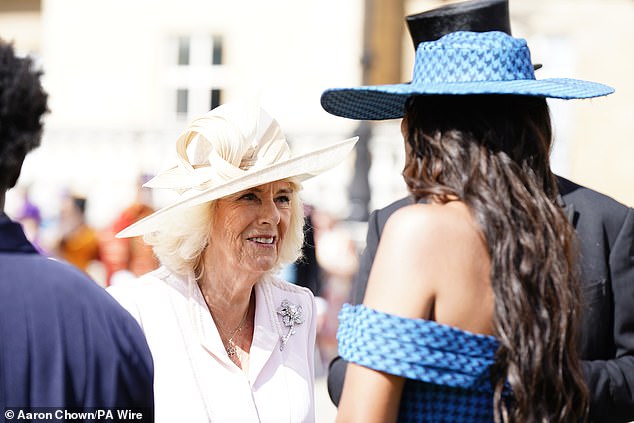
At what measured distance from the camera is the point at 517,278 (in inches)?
84.7

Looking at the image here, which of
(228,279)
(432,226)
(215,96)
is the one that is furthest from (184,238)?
(215,96)

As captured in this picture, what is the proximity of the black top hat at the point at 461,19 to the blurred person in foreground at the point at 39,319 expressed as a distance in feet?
3.88

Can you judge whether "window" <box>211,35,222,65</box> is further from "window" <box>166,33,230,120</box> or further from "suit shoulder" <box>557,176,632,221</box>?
"suit shoulder" <box>557,176,632,221</box>

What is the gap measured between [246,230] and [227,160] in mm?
247

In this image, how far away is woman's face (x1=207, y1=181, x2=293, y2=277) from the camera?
11.2 ft

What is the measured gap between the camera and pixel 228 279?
3430mm

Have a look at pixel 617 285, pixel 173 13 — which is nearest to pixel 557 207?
pixel 617 285

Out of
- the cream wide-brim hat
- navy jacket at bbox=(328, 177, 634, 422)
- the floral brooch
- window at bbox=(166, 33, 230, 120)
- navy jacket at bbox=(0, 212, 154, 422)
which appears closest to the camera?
navy jacket at bbox=(0, 212, 154, 422)

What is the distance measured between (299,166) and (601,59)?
1370cm

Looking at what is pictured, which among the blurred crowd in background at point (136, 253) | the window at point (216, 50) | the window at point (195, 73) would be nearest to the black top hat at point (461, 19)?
the blurred crowd in background at point (136, 253)

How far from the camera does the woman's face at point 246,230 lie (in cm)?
342

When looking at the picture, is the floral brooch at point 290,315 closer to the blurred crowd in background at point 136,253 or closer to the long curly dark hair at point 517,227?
the long curly dark hair at point 517,227

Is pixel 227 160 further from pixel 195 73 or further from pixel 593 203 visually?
pixel 195 73

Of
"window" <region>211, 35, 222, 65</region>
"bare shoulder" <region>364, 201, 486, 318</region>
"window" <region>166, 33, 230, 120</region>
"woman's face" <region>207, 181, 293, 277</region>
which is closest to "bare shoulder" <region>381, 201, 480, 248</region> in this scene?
"bare shoulder" <region>364, 201, 486, 318</region>
